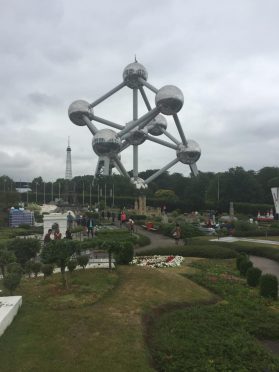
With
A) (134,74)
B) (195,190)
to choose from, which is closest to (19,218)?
(195,190)

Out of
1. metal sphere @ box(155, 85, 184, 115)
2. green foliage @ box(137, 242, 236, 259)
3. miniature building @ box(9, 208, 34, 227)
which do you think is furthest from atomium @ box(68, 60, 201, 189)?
green foliage @ box(137, 242, 236, 259)

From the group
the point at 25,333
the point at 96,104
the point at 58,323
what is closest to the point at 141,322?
the point at 58,323

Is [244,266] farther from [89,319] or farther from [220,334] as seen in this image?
[89,319]

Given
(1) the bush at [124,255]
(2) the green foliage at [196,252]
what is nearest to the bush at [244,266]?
(1) the bush at [124,255]

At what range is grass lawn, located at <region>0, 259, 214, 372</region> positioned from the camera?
273 inches

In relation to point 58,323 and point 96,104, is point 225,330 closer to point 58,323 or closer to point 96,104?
point 58,323

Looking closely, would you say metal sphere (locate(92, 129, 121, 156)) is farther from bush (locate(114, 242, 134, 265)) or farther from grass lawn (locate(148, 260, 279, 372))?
grass lawn (locate(148, 260, 279, 372))

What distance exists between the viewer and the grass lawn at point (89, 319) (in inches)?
273

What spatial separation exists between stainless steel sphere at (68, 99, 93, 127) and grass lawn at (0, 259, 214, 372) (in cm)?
5560

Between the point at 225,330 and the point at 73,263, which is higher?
the point at 73,263

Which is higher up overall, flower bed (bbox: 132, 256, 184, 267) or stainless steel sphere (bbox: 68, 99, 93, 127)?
stainless steel sphere (bbox: 68, 99, 93, 127)

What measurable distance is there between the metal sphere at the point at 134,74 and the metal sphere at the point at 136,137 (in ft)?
23.8

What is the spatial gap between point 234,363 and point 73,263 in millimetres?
7063

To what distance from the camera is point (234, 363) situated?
23.1 feet
